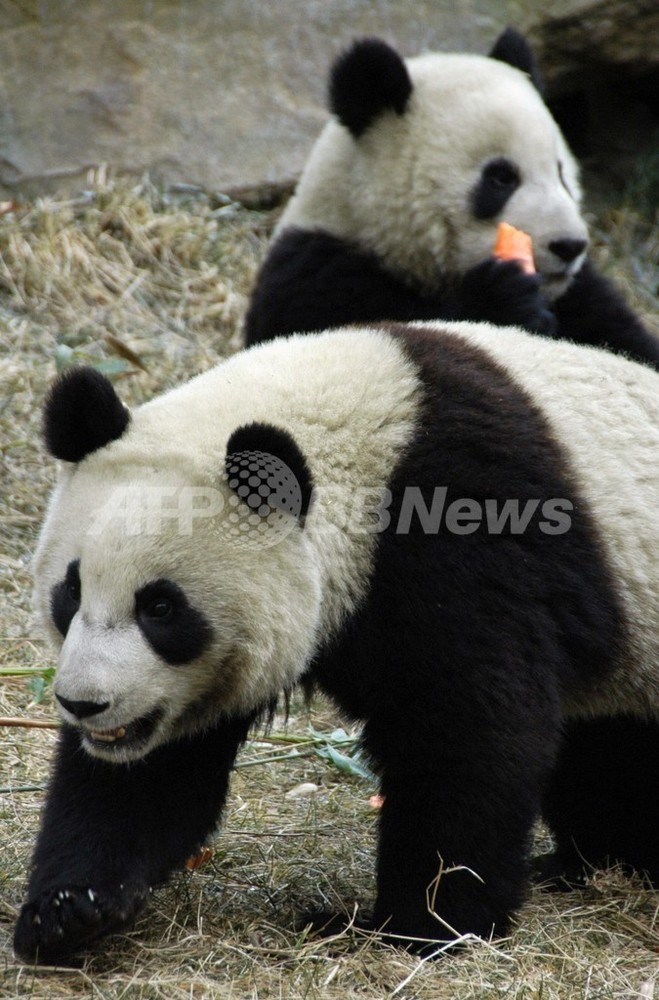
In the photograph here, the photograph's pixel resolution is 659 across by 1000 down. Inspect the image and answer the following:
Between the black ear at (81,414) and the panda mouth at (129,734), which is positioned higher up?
the black ear at (81,414)

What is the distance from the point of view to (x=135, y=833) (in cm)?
378

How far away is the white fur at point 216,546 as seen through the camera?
3.40m

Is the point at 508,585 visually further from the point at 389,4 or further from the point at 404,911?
the point at 389,4

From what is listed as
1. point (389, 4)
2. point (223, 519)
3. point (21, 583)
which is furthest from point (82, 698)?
point (389, 4)

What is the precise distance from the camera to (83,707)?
3.31 meters

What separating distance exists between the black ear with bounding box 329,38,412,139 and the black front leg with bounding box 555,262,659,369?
3.76ft

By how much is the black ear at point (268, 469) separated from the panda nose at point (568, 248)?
9.45ft

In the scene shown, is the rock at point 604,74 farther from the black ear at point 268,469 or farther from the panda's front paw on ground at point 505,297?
the black ear at point 268,469

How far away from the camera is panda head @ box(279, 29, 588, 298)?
620 cm

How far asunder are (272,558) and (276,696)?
43 centimetres

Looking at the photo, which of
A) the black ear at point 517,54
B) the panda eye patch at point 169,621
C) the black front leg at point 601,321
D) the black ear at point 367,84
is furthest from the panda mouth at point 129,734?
the black ear at point 517,54

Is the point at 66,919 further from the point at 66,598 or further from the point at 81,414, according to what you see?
the point at 81,414

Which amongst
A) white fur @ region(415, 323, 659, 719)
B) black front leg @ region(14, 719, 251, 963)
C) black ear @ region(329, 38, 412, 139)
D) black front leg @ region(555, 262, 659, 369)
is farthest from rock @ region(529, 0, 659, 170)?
black front leg @ region(14, 719, 251, 963)

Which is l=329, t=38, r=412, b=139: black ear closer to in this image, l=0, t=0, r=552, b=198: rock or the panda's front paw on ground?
the panda's front paw on ground
